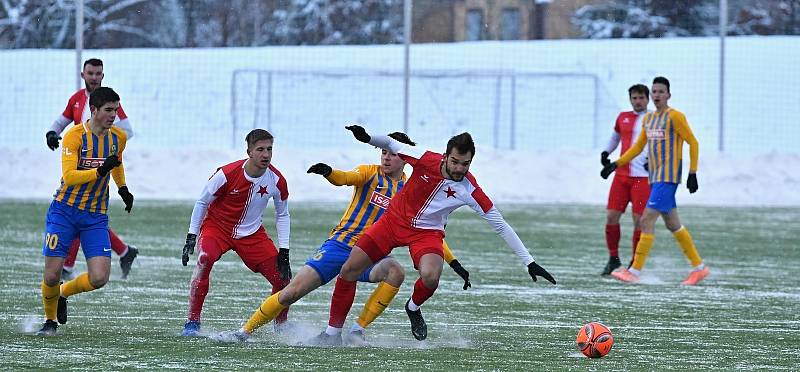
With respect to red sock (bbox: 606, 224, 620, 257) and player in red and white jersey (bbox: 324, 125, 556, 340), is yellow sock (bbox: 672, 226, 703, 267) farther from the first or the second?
player in red and white jersey (bbox: 324, 125, 556, 340)

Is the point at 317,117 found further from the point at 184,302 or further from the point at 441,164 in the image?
the point at 441,164

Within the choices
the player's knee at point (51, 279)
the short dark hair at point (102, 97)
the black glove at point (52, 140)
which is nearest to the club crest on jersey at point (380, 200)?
the short dark hair at point (102, 97)

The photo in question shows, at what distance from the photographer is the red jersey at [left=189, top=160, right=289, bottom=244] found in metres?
8.83

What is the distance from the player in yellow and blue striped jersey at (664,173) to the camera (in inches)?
496

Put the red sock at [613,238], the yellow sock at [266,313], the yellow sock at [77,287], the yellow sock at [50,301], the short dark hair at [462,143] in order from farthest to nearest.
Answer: the red sock at [613,238] → the yellow sock at [77,287] → the yellow sock at [50,301] → the yellow sock at [266,313] → the short dark hair at [462,143]

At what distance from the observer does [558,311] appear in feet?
33.1

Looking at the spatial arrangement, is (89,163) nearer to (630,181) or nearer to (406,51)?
(630,181)

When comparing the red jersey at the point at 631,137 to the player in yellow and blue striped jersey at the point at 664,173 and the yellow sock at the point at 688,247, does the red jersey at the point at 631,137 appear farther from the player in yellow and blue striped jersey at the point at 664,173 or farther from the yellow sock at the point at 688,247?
the yellow sock at the point at 688,247

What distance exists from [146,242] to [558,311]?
637cm

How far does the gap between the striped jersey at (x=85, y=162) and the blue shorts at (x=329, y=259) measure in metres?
1.37

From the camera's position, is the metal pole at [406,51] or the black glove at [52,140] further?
the metal pole at [406,51]

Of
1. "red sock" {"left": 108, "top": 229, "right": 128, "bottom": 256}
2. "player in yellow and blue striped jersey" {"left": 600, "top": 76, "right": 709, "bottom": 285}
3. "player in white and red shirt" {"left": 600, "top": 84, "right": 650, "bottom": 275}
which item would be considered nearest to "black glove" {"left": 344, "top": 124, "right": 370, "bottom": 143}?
"red sock" {"left": 108, "top": 229, "right": 128, "bottom": 256}

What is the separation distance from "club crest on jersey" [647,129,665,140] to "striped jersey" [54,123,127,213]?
5.51 metres

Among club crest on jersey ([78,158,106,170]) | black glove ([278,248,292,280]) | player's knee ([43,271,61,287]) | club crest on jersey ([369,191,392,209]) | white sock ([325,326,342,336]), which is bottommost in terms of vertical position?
white sock ([325,326,342,336])
